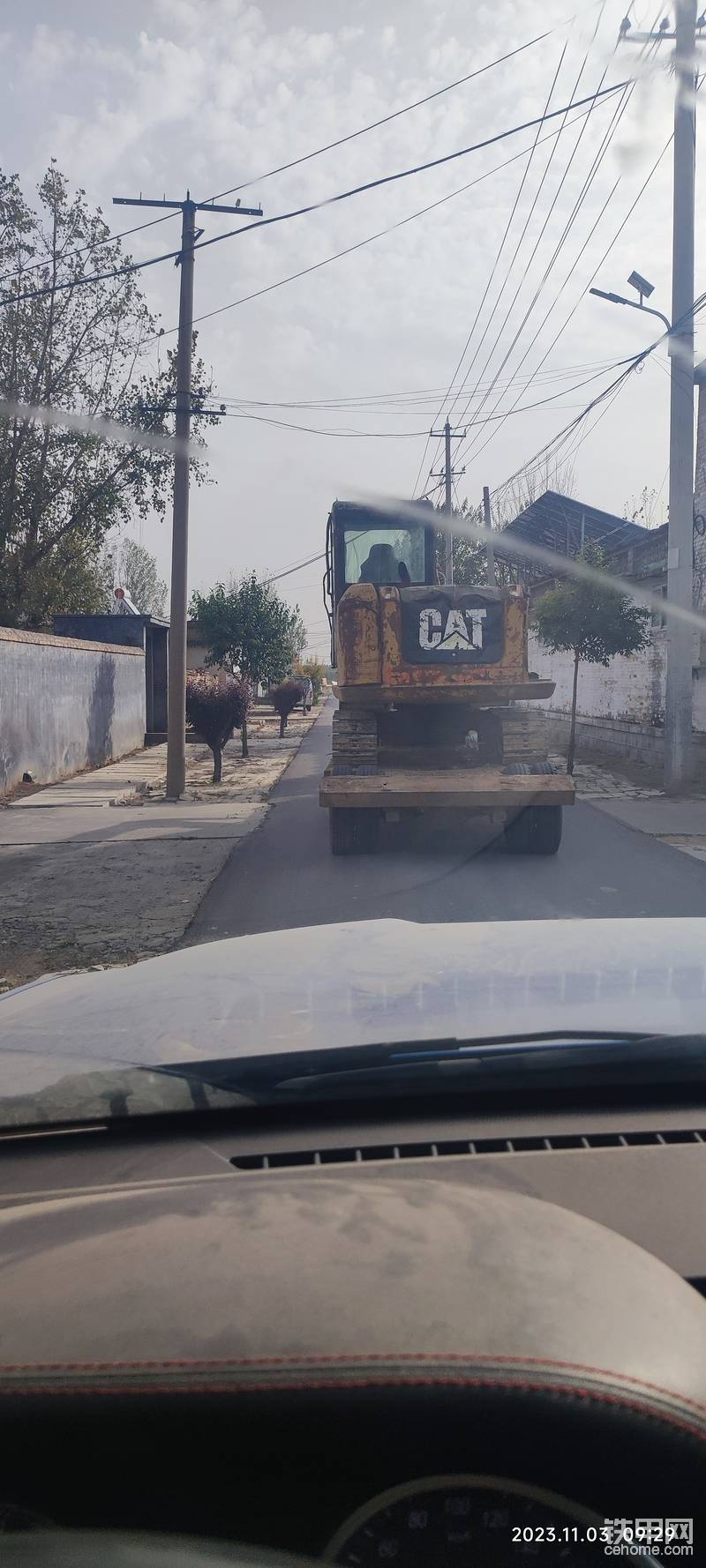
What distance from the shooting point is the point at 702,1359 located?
1.55 metres

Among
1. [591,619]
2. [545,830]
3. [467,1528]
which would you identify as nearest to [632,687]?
[591,619]

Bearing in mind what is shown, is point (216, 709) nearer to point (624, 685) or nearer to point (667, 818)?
point (667, 818)

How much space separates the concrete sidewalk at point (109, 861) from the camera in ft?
24.0

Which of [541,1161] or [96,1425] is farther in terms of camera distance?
[541,1161]

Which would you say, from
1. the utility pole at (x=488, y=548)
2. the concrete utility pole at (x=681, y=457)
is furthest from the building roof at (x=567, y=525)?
the concrete utility pole at (x=681, y=457)

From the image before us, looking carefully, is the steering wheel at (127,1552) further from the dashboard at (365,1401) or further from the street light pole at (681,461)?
the street light pole at (681,461)

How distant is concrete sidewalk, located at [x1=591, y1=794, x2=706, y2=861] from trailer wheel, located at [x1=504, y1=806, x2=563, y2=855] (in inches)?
49.9

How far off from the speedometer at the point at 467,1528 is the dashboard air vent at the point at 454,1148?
2.27 feet

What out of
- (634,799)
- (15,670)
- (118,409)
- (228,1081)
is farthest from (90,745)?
(228,1081)

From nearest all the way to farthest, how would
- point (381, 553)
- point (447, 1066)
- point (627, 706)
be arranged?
point (447, 1066)
point (381, 553)
point (627, 706)

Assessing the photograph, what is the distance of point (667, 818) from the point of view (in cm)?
1284

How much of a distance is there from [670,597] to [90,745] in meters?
10.8

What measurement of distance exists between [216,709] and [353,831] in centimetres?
845

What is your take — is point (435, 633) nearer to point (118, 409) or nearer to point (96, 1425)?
point (96, 1425)
